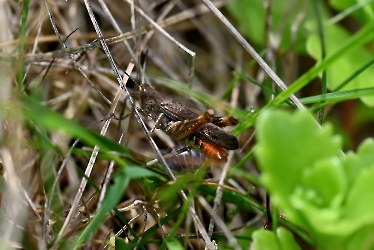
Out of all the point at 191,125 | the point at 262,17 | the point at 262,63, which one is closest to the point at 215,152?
the point at 191,125

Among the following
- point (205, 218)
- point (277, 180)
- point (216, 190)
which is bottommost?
point (205, 218)

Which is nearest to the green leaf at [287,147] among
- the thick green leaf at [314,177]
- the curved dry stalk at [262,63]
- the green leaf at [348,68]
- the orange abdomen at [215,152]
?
the thick green leaf at [314,177]

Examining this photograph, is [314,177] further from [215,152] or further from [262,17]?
[262,17]

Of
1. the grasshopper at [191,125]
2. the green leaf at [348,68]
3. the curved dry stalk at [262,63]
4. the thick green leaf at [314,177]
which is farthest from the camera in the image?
the green leaf at [348,68]

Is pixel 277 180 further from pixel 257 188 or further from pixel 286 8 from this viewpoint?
pixel 286 8

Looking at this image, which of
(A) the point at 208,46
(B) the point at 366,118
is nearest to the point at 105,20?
(A) the point at 208,46

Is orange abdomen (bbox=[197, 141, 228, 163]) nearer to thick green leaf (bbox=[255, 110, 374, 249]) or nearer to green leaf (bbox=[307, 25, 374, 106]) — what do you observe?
green leaf (bbox=[307, 25, 374, 106])

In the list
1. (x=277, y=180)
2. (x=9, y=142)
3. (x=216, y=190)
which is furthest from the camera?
(x=216, y=190)

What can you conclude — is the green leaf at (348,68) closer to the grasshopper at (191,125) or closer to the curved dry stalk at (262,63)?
the curved dry stalk at (262,63)
